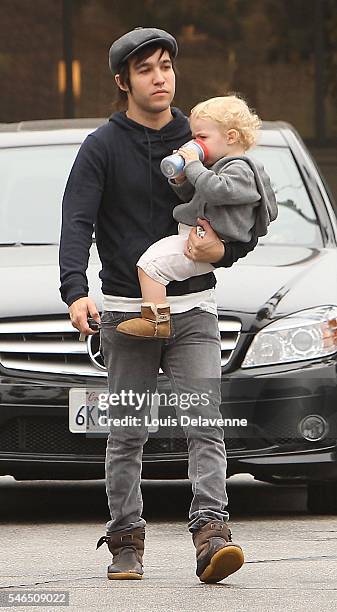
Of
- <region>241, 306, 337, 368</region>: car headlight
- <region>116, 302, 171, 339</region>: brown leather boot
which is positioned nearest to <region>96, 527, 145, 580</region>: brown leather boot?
<region>116, 302, 171, 339</region>: brown leather boot

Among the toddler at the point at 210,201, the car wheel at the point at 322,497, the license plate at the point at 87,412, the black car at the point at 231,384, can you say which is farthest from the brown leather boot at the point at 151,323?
the car wheel at the point at 322,497

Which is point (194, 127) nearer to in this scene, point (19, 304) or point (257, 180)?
point (257, 180)

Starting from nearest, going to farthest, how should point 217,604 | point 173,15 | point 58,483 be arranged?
point 217,604
point 58,483
point 173,15

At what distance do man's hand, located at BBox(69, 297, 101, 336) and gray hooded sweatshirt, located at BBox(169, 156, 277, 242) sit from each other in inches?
16.0

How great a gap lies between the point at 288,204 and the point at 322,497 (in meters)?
1.47

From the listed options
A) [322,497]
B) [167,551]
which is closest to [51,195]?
[322,497]

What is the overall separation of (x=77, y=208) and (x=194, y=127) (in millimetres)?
462

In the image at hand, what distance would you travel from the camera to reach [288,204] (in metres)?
8.66

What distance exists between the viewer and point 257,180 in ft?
19.8

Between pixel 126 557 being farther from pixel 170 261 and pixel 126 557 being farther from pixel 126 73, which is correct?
pixel 126 73

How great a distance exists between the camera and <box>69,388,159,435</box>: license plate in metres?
7.39

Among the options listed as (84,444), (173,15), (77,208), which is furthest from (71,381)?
(173,15)

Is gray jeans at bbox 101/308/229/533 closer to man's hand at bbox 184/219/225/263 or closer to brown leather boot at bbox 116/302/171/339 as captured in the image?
brown leather boot at bbox 116/302/171/339

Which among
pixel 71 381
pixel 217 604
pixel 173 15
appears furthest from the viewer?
pixel 173 15
